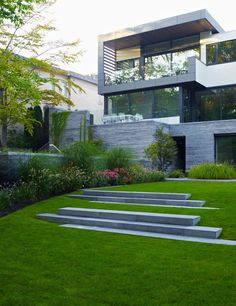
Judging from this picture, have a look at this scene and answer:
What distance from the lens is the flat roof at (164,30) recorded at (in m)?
22.9

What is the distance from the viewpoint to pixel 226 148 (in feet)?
69.1

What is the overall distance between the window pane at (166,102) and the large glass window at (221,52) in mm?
3112

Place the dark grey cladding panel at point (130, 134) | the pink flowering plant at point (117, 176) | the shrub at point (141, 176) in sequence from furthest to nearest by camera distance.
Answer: the dark grey cladding panel at point (130, 134), the shrub at point (141, 176), the pink flowering plant at point (117, 176)

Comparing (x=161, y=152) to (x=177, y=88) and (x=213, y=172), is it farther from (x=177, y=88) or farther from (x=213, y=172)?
(x=177, y=88)

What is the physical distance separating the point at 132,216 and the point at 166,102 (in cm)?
1640

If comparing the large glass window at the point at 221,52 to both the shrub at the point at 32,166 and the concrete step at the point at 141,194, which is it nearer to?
the shrub at the point at 32,166

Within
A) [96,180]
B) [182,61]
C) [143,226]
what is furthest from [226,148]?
[143,226]

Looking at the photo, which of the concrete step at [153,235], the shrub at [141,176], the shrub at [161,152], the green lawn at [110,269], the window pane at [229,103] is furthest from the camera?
the window pane at [229,103]

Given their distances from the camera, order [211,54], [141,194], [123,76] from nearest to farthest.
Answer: [141,194] → [211,54] → [123,76]

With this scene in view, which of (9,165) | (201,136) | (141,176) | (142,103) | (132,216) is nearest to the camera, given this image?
(132,216)

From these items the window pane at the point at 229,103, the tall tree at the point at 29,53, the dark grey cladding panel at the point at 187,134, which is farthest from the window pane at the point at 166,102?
the tall tree at the point at 29,53

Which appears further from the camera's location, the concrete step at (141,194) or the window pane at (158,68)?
the window pane at (158,68)

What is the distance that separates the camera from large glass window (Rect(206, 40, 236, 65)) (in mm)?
23516

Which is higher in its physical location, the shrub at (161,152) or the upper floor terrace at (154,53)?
the upper floor terrace at (154,53)
